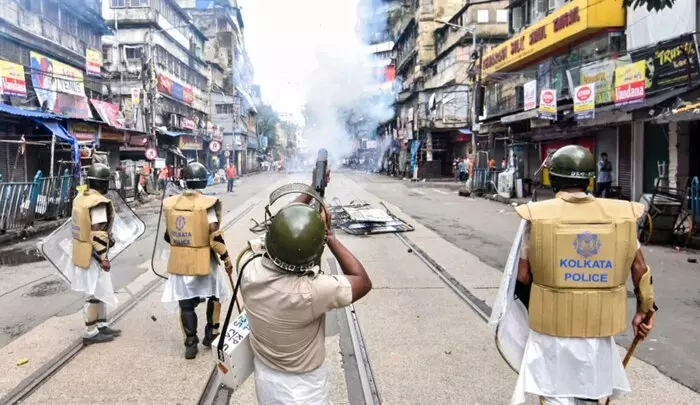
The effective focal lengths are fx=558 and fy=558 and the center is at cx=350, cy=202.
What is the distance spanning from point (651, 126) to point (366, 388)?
16.2 meters

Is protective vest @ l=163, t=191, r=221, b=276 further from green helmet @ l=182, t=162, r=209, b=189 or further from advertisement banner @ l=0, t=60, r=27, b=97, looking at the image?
advertisement banner @ l=0, t=60, r=27, b=97

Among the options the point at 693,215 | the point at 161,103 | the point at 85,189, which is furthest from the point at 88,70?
the point at 693,215

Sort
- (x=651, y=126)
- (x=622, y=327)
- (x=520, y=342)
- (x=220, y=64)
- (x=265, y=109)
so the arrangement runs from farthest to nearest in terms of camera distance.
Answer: (x=265, y=109), (x=220, y=64), (x=651, y=126), (x=520, y=342), (x=622, y=327)

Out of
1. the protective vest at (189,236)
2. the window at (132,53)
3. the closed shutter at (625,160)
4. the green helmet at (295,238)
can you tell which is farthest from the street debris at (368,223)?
the window at (132,53)

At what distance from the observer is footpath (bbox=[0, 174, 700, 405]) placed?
3.92m

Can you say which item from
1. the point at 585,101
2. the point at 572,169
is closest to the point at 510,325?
the point at 572,169

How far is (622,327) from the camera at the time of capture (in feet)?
8.54

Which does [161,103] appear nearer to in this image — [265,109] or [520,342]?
[520,342]

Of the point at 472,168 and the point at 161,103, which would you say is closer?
the point at 472,168

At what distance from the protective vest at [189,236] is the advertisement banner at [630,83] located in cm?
1290

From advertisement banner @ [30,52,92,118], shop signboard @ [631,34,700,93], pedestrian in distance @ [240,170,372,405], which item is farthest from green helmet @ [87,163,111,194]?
advertisement banner @ [30,52,92,118]

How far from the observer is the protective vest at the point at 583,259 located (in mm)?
2549

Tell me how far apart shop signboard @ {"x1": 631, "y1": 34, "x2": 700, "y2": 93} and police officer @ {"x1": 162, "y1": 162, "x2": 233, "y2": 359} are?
11.9m

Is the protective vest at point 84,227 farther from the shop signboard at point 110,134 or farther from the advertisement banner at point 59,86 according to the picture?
the shop signboard at point 110,134
